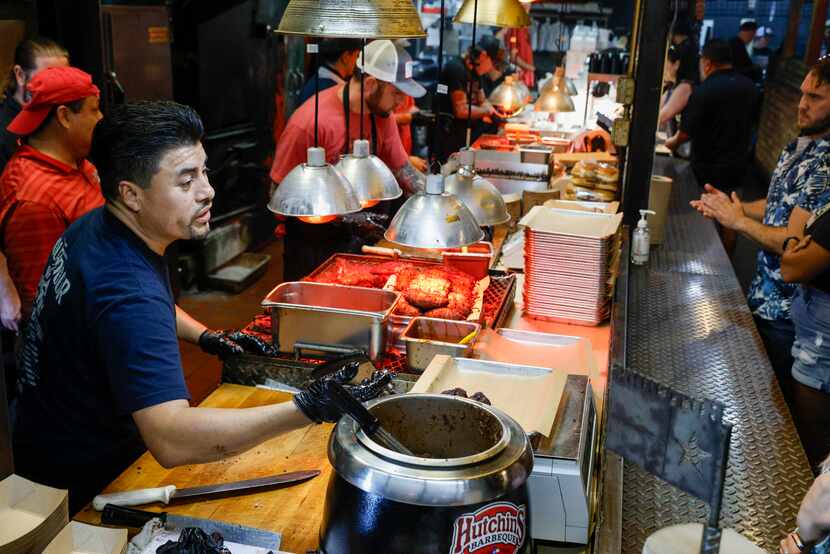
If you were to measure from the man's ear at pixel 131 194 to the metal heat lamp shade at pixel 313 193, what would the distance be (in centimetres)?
68

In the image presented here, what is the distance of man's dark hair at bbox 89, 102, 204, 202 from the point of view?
2154mm

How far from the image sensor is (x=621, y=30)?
48.9 feet

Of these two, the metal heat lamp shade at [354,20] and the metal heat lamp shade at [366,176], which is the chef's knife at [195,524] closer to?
the metal heat lamp shade at [354,20]

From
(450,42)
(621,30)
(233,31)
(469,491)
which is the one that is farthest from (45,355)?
(621,30)

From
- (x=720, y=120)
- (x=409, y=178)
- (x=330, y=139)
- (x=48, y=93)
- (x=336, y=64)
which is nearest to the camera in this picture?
(x=48, y=93)

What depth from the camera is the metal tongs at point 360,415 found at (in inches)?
65.9

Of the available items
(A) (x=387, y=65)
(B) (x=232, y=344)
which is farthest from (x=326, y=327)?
(A) (x=387, y=65)

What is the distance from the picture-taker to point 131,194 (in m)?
2.18

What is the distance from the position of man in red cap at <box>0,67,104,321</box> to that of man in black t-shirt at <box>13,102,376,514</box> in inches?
52.8

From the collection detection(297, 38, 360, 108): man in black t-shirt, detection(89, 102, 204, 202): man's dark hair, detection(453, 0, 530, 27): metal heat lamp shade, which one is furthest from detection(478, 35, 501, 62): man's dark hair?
detection(89, 102, 204, 202): man's dark hair

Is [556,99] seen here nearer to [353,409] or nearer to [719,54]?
[719,54]

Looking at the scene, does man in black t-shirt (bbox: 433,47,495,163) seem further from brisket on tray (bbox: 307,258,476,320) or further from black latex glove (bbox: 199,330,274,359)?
black latex glove (bbox: 199,330,274,359)

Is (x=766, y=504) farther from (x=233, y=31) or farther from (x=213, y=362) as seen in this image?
(x=233, y=31)

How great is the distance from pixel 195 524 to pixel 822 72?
3.71 meters
